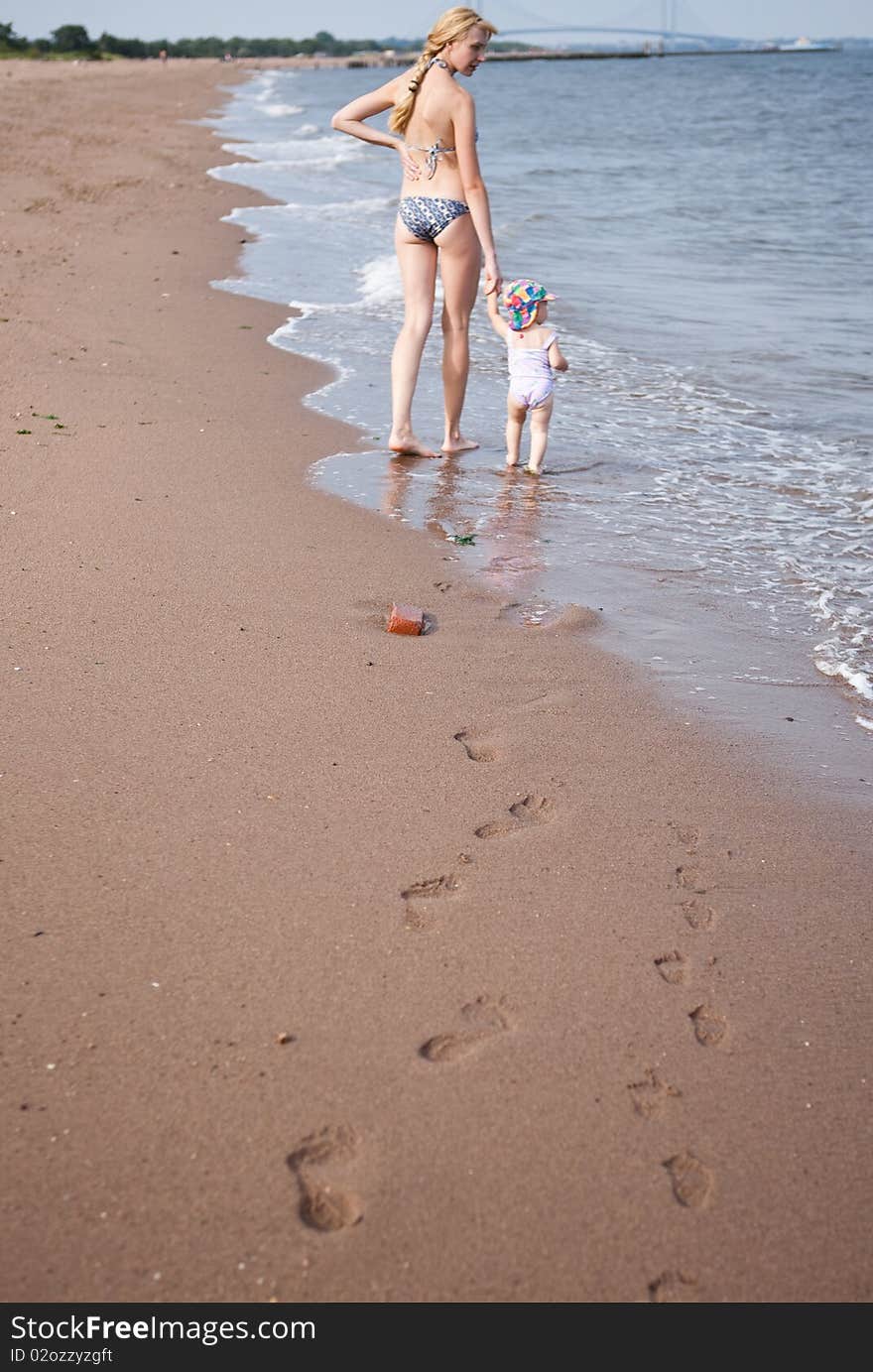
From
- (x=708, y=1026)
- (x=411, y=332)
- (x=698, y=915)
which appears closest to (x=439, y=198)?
(x=411, y=332)

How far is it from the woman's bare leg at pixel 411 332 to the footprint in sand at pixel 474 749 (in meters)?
2.85

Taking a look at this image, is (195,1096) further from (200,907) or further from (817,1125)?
(817,1125)

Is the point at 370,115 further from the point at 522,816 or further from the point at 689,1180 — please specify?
the point at 689,1180

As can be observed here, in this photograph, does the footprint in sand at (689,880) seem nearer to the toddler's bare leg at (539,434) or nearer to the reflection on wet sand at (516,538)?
the reflection on wet sand at (516,538)

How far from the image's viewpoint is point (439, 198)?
5.53 m

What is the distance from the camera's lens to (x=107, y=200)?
1345cm

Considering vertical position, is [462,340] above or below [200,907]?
above

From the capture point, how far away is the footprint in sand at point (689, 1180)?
1821 millimetres

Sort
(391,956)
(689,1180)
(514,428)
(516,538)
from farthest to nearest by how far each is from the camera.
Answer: (514,428), (516,538), (391,956), (689,1180)

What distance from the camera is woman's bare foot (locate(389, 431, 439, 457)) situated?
18.6 feet

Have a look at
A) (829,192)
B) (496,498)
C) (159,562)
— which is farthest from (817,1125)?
(829,192)

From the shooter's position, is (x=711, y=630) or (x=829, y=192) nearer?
(x=711, y=630)

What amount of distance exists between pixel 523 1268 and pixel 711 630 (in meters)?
2.64

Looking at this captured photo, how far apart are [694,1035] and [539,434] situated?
3.89 meters
